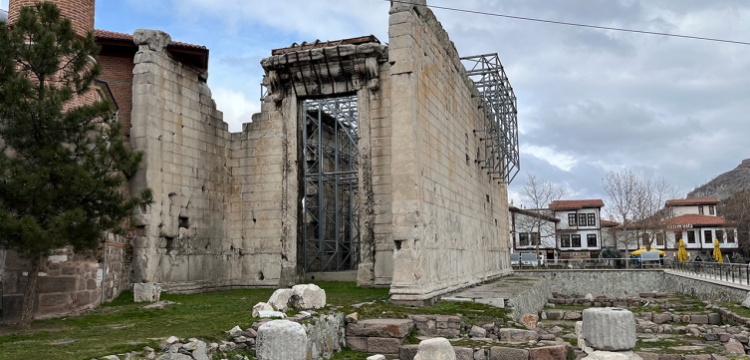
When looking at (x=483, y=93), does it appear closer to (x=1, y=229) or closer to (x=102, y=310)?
(x=102, y=310)

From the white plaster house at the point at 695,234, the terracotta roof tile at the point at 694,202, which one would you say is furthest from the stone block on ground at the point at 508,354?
the terracotta roof tile at the point at 694,202

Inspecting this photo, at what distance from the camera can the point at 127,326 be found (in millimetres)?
11117

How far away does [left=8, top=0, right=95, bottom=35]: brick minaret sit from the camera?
52.9 ft

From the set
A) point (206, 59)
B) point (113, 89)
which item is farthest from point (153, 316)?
point (206, 59)

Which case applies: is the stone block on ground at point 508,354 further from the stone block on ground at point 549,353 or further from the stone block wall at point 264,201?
the stone block wall at point 264,201

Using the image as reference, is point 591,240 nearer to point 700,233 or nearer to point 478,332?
point 700,233

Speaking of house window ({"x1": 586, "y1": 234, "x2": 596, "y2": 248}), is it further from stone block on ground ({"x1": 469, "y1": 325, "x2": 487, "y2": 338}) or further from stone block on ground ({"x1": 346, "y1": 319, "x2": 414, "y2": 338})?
stone block on ground ({"x1": 346, "y1": 319, "x2": 414, "y2": 338})

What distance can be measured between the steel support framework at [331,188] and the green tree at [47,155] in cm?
1456

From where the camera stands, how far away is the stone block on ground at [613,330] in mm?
9648

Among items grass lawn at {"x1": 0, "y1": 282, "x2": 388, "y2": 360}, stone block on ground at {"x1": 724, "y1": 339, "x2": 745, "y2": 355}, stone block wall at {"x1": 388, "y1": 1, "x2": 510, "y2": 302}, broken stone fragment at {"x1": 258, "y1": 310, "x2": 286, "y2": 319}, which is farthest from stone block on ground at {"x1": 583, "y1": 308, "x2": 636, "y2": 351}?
grass lawn at {"x1": 0, "y1": 282, "x2": 388, "y2": 360}

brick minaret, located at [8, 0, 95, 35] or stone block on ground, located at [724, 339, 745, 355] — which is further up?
brick minaret, located at [8, 0, 95, 35]

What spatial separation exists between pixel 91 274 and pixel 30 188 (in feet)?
14.0

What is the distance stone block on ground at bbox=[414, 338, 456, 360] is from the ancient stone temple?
4572 millimetres

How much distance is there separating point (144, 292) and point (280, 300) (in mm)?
5026
